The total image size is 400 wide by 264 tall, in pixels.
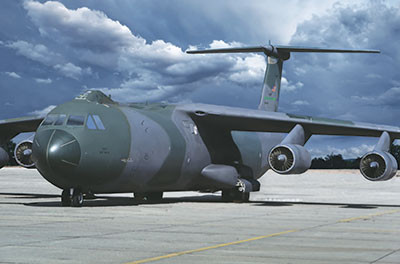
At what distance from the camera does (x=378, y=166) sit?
19.6 metres

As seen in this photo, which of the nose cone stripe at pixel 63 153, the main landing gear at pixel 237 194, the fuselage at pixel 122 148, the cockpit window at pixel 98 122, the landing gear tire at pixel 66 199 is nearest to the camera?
the nose cone stripe at pixel 63 153

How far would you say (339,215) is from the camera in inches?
631

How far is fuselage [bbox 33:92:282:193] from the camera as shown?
56.2 feet

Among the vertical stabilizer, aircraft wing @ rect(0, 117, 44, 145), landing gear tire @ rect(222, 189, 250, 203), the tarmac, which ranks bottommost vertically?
the tarmac

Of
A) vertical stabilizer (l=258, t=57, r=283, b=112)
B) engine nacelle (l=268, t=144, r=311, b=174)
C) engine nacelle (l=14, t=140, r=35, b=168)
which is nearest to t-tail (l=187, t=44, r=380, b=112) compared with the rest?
vertical stabilizer (l=258, t=57, r=283, b=112)

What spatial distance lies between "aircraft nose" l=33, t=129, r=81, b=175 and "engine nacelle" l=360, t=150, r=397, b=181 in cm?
924

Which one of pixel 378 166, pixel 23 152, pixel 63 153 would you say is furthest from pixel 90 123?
pixel 378 166

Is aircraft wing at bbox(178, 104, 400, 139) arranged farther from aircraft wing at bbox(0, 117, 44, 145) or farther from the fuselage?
aircraft wing at bbox(0, 117, 44, 145)

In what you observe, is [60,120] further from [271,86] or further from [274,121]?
[271,86]

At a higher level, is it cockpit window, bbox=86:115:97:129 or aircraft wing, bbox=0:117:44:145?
aircraft wing, bbox=0:117:44:145

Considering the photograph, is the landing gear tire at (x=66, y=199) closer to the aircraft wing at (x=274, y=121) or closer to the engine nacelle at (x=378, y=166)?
the aircraft wing at (x=274, y=121)

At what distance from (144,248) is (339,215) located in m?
8.54

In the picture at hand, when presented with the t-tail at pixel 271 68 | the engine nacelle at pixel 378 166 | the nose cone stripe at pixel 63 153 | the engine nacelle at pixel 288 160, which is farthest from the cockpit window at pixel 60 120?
the t-tail at pixel 271 68

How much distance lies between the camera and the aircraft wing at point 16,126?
77.8 ft
